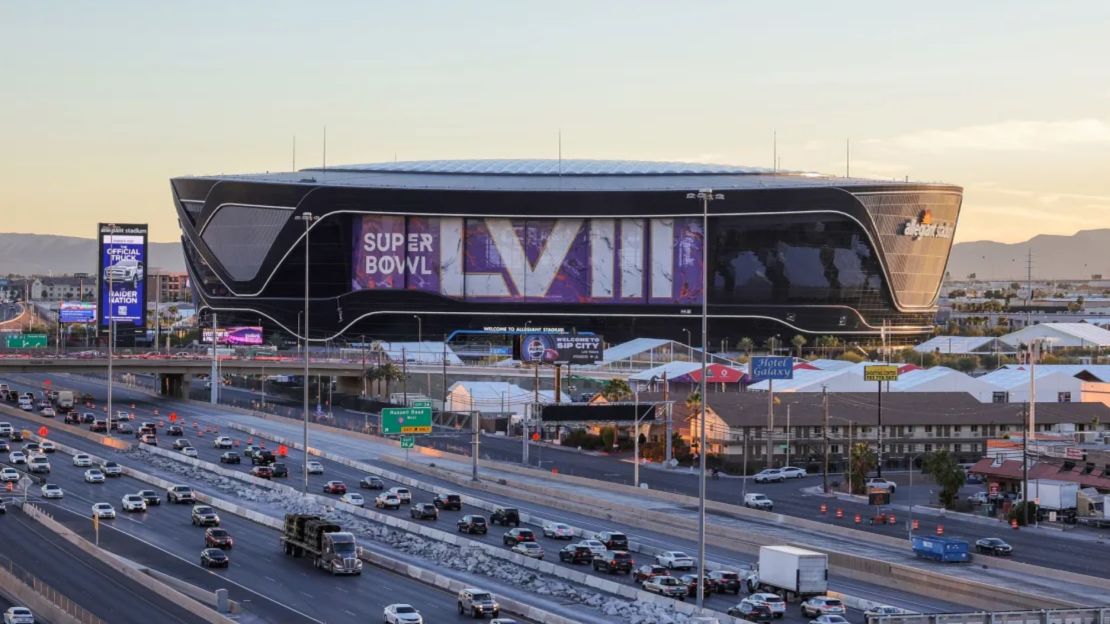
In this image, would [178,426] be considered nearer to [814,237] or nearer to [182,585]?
[182,585]

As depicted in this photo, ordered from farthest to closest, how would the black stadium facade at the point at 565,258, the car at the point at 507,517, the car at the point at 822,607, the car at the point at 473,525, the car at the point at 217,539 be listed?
the black stadium facade at the point at 565,258 < the car at the point at 507,517 < the car at the point at 473,525 < the car at the point at 217,539 < the car at the point at 822,607

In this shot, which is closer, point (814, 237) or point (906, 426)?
point (906, 426)

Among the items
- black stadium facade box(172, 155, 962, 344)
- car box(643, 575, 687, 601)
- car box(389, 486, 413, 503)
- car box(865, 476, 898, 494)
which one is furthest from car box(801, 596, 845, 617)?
black stadium facade box(172, 155, 962, 344)

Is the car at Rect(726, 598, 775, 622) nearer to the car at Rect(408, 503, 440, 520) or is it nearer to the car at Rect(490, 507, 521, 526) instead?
the car at Rect(490, 507, 521, 526)

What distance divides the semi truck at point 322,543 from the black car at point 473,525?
8.82m

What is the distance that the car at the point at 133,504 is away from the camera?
2857 inches

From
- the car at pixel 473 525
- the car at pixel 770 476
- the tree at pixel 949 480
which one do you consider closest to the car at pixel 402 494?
the car at pixel 473 525

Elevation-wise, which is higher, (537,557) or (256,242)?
(256,242)

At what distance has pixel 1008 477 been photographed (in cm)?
8731

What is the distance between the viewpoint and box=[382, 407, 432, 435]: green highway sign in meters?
93.4

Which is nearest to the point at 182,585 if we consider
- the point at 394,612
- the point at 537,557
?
the point at 394,612

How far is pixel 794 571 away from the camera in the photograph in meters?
52.5

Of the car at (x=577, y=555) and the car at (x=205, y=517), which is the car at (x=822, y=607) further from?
the car at (x=205, y=517)

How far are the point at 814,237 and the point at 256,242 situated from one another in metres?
67.8
